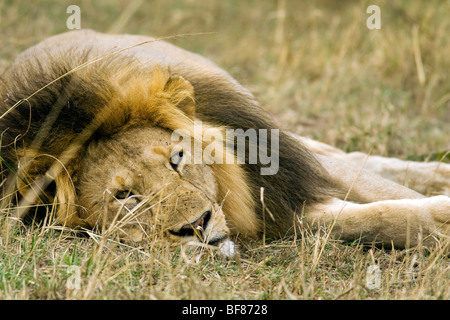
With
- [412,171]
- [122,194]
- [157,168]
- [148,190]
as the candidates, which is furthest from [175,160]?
[412,171]

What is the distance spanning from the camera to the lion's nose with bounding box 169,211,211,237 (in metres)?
2.79

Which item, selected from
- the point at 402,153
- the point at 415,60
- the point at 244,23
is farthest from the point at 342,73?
the point at 244,23

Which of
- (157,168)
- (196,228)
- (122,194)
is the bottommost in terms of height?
(196,228)

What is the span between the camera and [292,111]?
246 inches

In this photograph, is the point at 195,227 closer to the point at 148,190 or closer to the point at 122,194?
the point at 148,190

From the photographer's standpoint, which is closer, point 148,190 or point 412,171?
point 148,190

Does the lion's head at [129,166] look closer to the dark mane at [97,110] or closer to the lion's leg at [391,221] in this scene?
the dark mane at [97,110]

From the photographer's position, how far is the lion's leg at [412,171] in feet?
13.2

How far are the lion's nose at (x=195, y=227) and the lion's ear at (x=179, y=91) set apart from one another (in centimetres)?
67

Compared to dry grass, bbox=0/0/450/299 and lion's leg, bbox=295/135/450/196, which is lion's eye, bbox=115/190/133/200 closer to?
dry grass, bbox=0/0/450/299

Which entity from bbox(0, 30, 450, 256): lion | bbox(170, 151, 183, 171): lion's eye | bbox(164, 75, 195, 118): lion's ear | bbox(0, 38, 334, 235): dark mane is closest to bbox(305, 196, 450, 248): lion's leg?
bbox(0, 30, 450, 256): lion

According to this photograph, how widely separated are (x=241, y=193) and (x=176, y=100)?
2.12 feet

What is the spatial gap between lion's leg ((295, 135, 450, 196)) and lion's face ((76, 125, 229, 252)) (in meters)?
1.31

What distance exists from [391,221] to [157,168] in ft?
4.31
